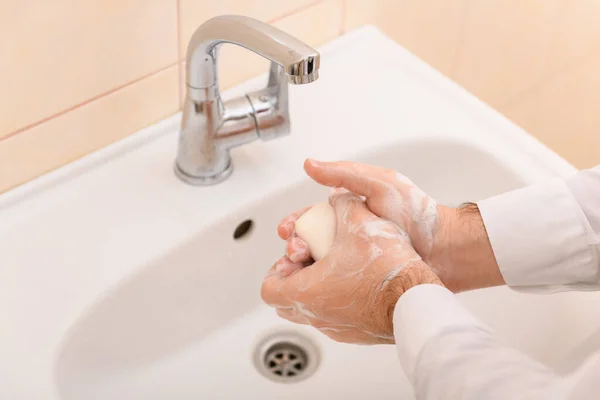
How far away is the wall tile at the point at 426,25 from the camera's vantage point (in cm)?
95

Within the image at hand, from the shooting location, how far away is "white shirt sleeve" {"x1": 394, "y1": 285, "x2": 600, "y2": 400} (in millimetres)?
482

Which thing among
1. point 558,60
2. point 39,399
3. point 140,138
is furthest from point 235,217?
point 558,60

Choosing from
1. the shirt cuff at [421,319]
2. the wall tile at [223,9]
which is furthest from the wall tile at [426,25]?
Answer: the shirt cuff at [421,319]

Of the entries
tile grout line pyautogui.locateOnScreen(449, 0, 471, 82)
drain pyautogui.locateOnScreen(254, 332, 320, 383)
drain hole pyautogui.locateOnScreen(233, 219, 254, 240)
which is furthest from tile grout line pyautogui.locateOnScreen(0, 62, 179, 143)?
tile grout line pyautogui.locateOnScreen(449, 0, 471, 82)

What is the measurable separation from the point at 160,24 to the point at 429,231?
1.04ft

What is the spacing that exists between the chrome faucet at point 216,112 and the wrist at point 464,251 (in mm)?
185

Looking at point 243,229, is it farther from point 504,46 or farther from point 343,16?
point 504,46

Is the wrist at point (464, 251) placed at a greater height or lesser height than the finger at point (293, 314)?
greater

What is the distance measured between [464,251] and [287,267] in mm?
160

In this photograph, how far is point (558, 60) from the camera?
1249 millimetres

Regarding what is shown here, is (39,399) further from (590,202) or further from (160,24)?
(590,202)

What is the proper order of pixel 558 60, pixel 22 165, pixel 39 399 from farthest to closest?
pixel 558 60 → pixel 22 165 → pixel 39 399

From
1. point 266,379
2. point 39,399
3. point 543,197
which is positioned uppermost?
point 543,197

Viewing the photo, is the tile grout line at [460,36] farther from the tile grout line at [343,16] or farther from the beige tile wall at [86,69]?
the beige tile wall at [86,69]
